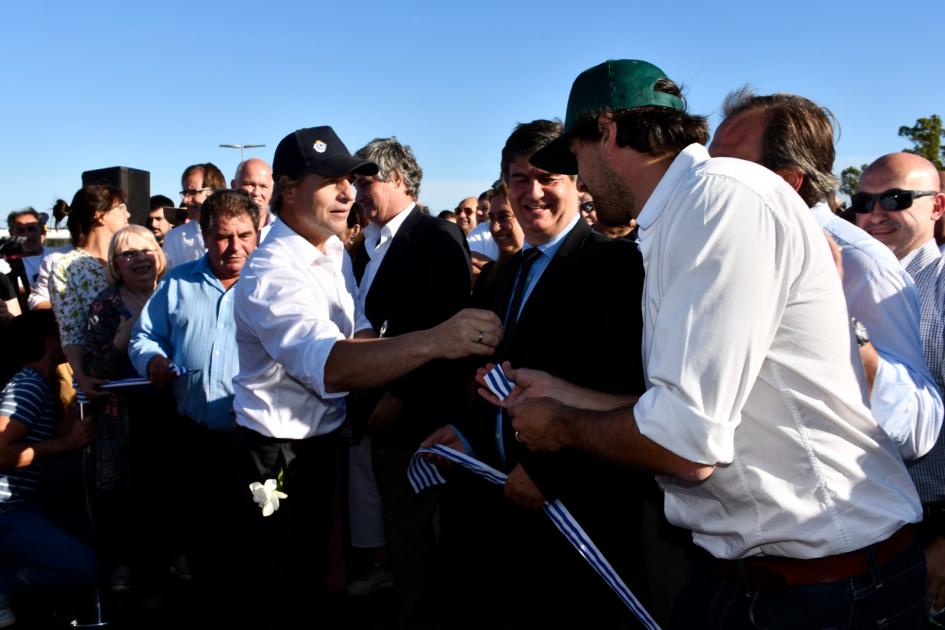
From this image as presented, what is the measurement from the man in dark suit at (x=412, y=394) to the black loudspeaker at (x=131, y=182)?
4375mm

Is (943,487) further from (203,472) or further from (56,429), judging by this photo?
(56,429)

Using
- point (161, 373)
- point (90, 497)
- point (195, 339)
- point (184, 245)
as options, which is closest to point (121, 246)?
point (195, 339)

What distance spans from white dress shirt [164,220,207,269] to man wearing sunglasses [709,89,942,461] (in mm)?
5081

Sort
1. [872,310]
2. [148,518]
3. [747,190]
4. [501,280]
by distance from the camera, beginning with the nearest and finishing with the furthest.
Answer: [747,190], [872,310], [501,280], [148,518]

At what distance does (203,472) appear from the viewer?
14.9ft

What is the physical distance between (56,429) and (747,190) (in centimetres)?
470

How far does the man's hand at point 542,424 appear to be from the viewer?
1.96 metres

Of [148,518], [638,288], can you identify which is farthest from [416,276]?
[148,518]

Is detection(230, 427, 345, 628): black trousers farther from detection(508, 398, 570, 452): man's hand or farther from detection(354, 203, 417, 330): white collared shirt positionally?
detection(354, 203, 417, 330): white collared shirt

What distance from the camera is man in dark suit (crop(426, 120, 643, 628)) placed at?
8.23 feet

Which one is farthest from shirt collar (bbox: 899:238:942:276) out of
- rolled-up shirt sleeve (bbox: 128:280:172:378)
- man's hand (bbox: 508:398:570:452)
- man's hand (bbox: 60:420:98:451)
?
man's hand (bbox: 60:420:98:451)

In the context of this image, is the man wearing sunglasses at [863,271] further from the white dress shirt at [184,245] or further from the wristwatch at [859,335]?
the white dress shirt at [184,245]

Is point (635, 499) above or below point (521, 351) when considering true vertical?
below

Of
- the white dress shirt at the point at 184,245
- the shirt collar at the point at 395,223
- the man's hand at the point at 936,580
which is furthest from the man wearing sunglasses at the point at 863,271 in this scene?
the white dress shirt at the point at 184,245
